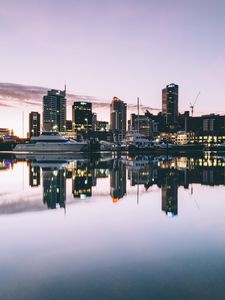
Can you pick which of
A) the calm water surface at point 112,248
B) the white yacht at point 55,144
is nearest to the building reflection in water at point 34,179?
the calm water surface at point 112,248

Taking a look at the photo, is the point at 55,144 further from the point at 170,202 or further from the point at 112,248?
the point at 112,248

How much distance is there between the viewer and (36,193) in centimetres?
1939

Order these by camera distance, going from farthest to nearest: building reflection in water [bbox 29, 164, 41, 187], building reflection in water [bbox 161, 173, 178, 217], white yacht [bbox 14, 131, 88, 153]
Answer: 1. white yacht [bbox 14, 131, 88, 153]
2. building reflection in water [bbox 29, 164, 41, 187]
3. building reflection in water [bbox 161, 173, 178, 217]

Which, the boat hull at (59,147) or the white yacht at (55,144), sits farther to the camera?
the white yacht at (55,144)

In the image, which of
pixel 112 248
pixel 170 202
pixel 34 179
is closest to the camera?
pixel 112 248

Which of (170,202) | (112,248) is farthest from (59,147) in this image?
(112,248)

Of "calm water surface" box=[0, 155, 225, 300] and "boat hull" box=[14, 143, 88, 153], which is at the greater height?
"boat hull" box=[14, 143, 88, 153]

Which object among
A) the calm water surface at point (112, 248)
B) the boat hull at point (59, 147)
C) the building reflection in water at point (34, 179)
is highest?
the boat hull at point (59, 147)

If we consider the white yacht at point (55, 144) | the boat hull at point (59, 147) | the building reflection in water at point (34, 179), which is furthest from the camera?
the white yacht at point (55, 144)

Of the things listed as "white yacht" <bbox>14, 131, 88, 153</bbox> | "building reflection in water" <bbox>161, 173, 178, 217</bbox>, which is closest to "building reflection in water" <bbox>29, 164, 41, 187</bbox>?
"building reflection in water" <bbox>161, 173, 178, 217</bbox>

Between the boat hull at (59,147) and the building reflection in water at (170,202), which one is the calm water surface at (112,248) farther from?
the boat hull at (59,147)

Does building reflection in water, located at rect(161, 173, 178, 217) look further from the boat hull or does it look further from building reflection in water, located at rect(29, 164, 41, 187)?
the boat hull

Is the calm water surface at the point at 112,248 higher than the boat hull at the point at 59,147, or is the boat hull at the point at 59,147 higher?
the boat hull at the point at 59,147

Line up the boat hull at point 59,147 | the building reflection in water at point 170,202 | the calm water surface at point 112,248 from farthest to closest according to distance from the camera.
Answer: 1. the boat hull at point 59,147
2. the building reflection in water at point 170,202
3. the calm water surface at point 112,248
